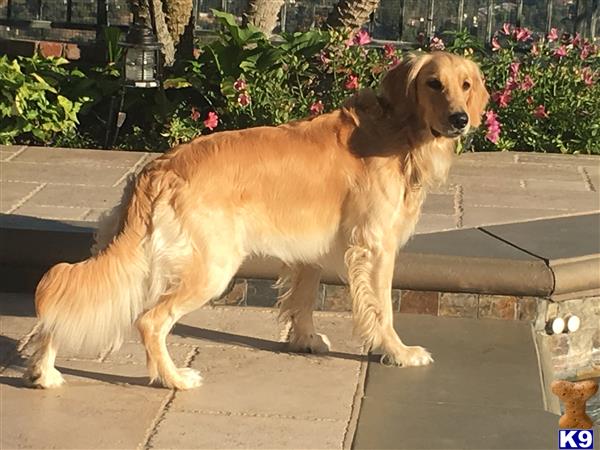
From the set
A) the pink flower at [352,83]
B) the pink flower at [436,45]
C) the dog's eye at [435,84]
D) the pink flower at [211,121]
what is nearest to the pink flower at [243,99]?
the pink flower at [211,121]

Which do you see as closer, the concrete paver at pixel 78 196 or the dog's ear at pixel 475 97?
the dog's ear at pixel 475 97

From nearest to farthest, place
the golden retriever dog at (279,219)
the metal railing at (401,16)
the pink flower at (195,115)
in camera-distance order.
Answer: the golden retriever dog at (279,219)
the pink flower at (195,115)
the metal railing at (401,16)

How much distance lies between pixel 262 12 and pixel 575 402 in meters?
5.98

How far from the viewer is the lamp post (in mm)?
8758

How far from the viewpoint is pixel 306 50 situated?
30.7 ft

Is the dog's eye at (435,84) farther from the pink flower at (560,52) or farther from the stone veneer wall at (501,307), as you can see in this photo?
the pink flower at (560,52)

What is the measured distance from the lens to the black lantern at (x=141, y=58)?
28.7 ft

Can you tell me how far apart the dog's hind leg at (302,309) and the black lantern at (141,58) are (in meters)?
3.82

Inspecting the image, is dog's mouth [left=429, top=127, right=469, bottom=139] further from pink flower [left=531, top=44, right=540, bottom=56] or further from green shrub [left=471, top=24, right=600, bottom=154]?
pink flower [left=531, top=44, right=540, bottom=56]

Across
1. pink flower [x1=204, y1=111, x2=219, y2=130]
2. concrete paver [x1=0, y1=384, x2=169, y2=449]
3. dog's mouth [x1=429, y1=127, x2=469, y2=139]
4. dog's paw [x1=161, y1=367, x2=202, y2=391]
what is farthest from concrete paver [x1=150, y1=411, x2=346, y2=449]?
pink flower [x1=204, y1=111, x2=219, y2=130]

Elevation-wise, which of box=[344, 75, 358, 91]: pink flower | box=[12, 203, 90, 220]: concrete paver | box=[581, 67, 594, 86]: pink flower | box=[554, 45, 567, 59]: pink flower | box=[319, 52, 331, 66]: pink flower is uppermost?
box=[554, 45, 567, 59]: pink flower

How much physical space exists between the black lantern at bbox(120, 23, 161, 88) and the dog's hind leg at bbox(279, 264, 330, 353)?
382cm

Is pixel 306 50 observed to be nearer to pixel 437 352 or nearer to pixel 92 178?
pixel 92 178

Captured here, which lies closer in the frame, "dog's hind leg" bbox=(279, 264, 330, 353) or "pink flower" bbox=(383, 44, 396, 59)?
"dog's hind leg" bbox=(279, 264, 330, 353)
